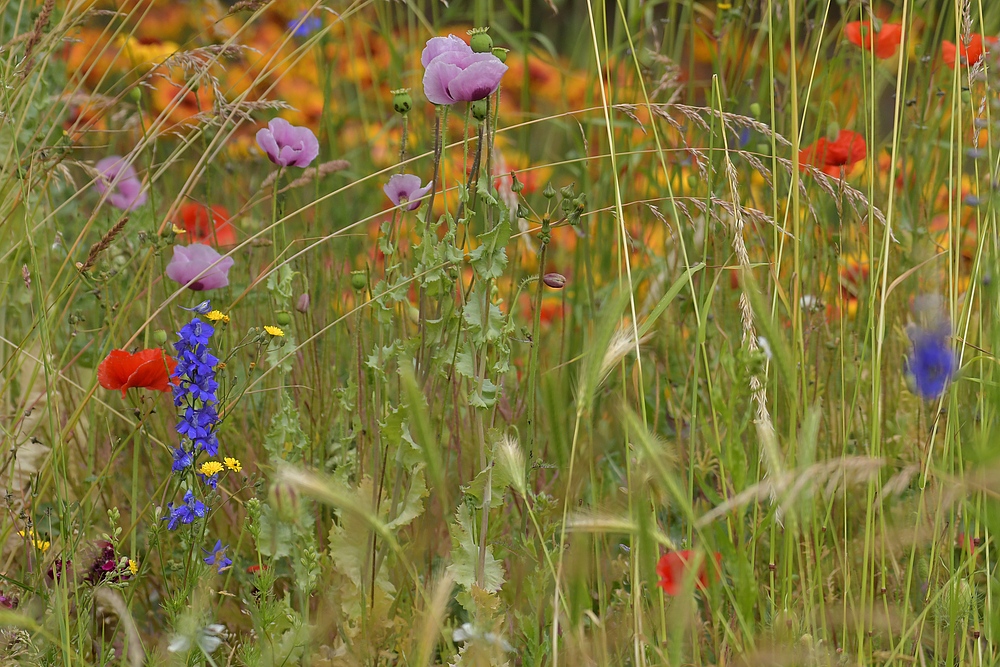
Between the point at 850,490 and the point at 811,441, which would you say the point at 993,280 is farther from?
the point at 850,490

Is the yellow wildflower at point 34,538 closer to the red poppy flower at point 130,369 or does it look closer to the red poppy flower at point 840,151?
the red poppy flower at point 130,369

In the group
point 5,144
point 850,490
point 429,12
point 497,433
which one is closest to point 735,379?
point 497,433

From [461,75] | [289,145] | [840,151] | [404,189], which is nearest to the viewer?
[461,75]

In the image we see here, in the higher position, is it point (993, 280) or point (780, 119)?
point (780, 119)

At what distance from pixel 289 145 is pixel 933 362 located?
881 millimetres

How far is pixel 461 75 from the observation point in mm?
1113

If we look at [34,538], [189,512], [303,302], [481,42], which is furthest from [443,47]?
[34,538]

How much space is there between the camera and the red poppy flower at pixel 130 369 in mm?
1179

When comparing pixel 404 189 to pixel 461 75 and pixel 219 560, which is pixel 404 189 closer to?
pixel 461 75

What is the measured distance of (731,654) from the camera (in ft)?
4.17

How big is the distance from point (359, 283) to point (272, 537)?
0.34 m

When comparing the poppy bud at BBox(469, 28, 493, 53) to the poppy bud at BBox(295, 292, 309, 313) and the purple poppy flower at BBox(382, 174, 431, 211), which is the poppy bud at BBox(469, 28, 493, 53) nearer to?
the purple poppy flower at BBox(382, 174, 431, 211)

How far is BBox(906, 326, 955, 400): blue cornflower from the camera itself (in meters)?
1.13

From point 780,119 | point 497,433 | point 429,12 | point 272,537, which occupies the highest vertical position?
point 429,12
